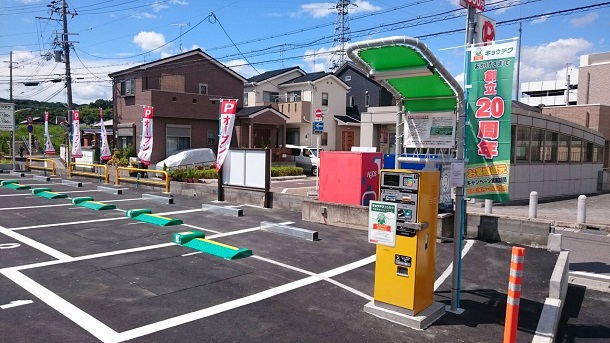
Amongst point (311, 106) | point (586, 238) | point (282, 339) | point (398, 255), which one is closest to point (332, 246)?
point (398, 255)

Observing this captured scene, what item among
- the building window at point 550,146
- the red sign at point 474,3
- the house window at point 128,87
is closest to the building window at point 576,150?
the building window at point 550,146

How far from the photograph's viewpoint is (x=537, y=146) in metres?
17.5

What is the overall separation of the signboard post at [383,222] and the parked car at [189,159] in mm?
21569

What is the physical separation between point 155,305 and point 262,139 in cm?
2706

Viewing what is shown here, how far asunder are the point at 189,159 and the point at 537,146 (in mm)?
18857

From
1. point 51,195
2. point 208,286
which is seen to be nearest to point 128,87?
point 51,195

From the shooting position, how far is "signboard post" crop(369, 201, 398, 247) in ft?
15.7

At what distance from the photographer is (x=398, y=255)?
Answer: 4.86 m

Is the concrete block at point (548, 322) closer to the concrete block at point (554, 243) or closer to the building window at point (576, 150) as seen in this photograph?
the concrete block at point (554, 243)

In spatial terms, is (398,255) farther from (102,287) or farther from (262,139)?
(262,139)

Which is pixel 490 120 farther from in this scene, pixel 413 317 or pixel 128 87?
pixel 128 87

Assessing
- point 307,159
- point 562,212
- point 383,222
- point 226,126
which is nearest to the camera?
point 383,222

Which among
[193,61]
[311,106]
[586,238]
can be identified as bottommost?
[586,238]

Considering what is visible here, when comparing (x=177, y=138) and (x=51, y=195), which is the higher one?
(x=177, y=138)
